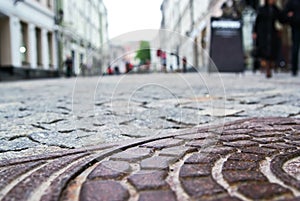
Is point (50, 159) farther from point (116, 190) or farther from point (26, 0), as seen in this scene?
point (26, 0)

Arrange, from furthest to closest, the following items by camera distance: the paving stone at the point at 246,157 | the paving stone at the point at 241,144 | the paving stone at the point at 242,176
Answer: the paving stone at the point at 241,144 < the paving stone at the point at 246,157 < the paving stone at the point at 242,176

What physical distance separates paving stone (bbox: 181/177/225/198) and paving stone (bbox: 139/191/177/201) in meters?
0.05

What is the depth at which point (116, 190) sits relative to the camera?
1.02 m

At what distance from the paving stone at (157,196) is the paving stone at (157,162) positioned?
23 centimetres

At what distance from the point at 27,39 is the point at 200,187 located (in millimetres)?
16813

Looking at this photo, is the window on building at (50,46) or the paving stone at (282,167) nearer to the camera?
the paving stone at (282,167)

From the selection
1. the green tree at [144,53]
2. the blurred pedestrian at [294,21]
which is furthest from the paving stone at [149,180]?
the blurred pedestrian at [294,21]

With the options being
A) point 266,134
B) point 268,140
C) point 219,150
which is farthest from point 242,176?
point 266,134

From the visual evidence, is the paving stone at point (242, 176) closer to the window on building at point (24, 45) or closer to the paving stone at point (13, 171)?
the paving stone at point (13, 171)

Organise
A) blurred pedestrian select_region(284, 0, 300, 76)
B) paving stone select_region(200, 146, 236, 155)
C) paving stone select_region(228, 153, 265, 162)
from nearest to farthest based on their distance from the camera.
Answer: paving stone select_region(228, 153, 265, 162) < paving stone select_region(200, 146, 236, 155) < blurred pedestrian select_region(284, 0, 300, 76)

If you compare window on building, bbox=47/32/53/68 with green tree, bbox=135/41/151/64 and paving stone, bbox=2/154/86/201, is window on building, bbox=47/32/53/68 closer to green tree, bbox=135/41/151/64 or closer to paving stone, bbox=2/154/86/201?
green tree, bbox=135/41/151/64

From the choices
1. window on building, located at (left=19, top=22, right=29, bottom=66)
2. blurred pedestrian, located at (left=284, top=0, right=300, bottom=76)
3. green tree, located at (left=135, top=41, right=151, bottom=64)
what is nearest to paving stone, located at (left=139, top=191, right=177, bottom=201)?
green tree, located at (left=135, top=41, right=151, bottom=64)

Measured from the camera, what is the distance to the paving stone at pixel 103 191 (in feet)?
3.18

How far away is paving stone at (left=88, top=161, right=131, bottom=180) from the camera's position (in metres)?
1.15
